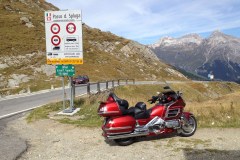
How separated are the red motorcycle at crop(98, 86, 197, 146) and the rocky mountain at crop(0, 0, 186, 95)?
27296 millimetres

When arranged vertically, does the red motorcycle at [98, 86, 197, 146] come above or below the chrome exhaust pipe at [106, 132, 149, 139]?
above

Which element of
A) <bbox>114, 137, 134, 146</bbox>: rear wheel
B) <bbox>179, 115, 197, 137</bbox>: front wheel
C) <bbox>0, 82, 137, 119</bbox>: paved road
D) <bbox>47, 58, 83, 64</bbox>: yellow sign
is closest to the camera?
<bbox>114, 137, 134, 146</bbox>: rear wheel

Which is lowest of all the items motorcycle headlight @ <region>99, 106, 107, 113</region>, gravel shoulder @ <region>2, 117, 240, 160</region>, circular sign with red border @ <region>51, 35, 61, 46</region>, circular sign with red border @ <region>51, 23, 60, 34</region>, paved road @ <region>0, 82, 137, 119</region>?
paved road @ <region>0, 82, 137, 119</region>

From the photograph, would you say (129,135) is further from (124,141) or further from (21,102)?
(21,102)

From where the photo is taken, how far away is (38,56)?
63000mm

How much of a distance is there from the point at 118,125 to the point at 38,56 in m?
56.8

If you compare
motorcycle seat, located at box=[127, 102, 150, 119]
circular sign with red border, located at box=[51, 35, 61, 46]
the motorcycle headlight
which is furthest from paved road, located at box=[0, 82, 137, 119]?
motorcycle seat, located at box=[127, 102, 150, 119]

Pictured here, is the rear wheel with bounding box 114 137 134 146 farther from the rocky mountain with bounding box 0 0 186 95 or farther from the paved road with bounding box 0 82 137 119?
the rocky mountain with bounding box 0 0 186 95

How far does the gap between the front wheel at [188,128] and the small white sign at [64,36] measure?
21.5 ft

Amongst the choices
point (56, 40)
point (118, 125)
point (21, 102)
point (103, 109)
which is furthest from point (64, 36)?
point (21, 102)

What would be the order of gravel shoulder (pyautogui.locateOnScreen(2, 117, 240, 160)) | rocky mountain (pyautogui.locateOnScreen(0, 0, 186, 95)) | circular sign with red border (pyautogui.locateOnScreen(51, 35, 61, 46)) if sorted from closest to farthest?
gravel shoulder (pyautogui.locateOnScreen(2, 117, 240, 160)) < circular sign with red border (pyautogui.locateOnScreen(51, 35, 61, 46)) < rocky mountain (pyautogui.locateOnScreen(0, 0, 186, 95))

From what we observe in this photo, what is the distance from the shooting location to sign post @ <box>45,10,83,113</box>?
14.4m

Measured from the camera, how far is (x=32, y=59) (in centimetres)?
6116

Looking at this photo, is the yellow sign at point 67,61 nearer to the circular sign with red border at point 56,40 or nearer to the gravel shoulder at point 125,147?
the circular sign with red border at point 56,40
